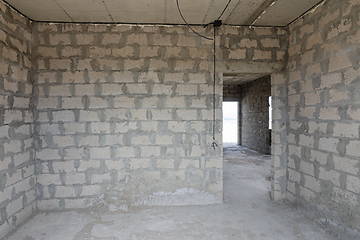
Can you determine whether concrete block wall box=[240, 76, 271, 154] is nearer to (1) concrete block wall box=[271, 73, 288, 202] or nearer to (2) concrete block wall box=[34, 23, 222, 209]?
(1) concrete block wall box=[271, 73, 288, 202]

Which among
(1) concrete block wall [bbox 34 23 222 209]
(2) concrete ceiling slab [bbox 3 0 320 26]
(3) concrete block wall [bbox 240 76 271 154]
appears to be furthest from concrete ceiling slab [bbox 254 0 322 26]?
(3) concrete block wall [bbox 240 76 271 154]

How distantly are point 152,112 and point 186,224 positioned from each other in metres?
1.57

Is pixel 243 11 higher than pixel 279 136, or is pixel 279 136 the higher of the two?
pixel 243 11

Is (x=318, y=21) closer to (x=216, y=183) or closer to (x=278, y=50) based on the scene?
(x=278, y=50)

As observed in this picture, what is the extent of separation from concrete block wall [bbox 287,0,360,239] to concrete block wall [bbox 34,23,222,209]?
1106mm

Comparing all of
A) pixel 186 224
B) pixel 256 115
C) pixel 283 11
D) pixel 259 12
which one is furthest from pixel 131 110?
pixel 256 115

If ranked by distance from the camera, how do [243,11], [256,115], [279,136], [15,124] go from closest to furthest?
1. [15,124]
2. [243,11]
3. [279,136]
4. [256,115]

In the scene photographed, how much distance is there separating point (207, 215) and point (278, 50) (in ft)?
8.70

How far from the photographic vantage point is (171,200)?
2943 millimetres

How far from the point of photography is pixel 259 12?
8.55 feet

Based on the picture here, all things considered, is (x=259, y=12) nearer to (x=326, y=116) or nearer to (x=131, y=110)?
(x=326, y=116)

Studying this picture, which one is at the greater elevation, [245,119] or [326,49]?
[326,49]

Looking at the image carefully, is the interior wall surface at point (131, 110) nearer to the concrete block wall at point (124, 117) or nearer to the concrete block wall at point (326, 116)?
the concrete block wall at point (124, 117)

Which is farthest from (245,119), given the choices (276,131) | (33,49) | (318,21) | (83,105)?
(33,49)
